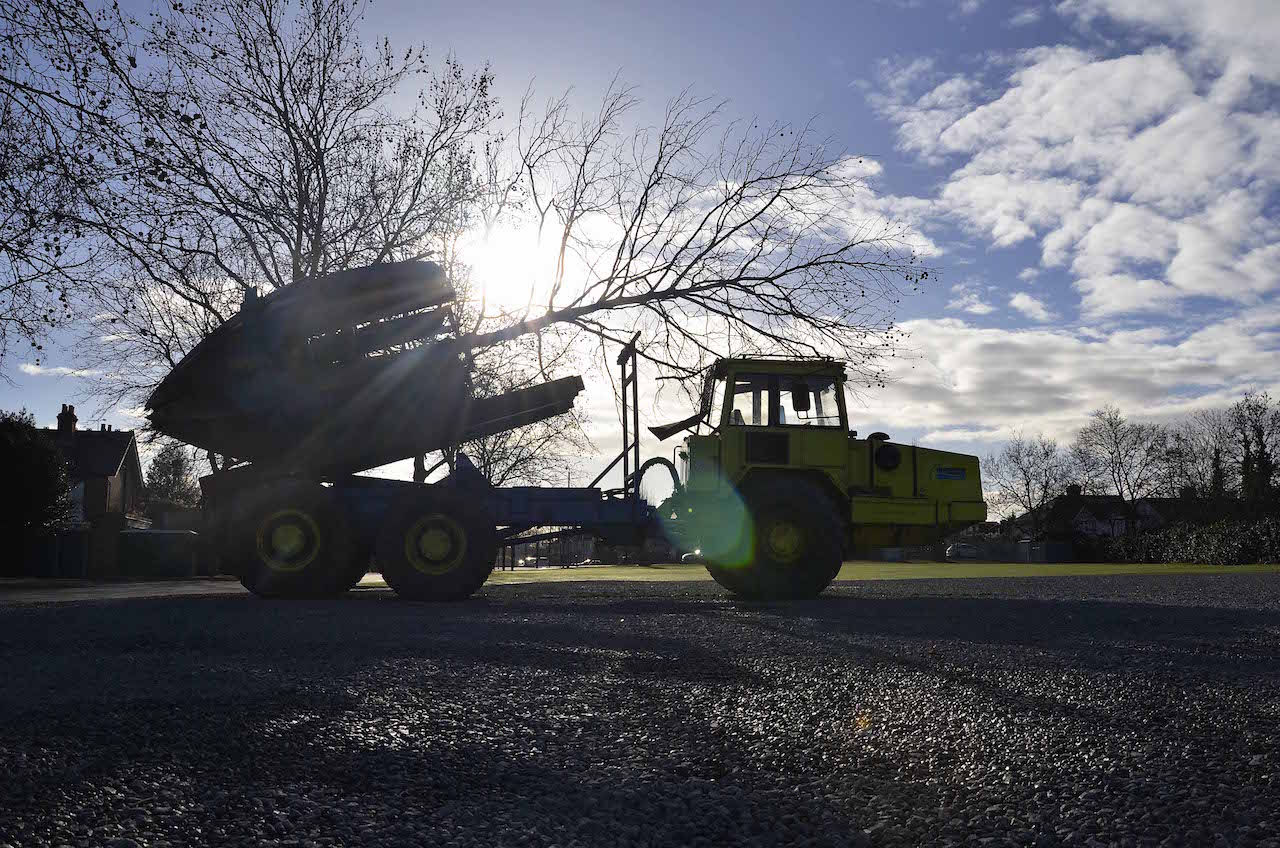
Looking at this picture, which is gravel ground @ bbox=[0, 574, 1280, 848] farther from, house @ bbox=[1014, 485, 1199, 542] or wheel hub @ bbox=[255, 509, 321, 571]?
house @ bbox=[1014, 485, 1199, 542]

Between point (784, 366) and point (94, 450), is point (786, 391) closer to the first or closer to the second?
point (784, 366)

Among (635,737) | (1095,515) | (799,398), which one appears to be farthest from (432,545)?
(1095,515)

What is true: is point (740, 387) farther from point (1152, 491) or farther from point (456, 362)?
point (1152, 491)

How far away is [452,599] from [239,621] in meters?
2.92

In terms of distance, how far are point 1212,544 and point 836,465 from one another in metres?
22.2

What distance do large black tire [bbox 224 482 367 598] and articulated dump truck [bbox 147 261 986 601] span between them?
0.06ft

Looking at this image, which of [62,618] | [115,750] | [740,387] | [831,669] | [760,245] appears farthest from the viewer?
[760,245]

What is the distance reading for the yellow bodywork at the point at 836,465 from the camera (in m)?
11.0

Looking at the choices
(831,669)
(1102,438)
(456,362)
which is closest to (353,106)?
(456,362)

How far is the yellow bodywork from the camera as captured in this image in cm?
1095

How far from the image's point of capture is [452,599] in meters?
10.3

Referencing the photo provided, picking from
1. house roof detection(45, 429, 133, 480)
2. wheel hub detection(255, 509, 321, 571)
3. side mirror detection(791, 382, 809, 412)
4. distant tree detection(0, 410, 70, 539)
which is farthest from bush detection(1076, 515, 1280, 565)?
house roof detection(45, 429, 133, 480)

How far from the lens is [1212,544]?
27.3 m

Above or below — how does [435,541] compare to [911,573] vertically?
above
